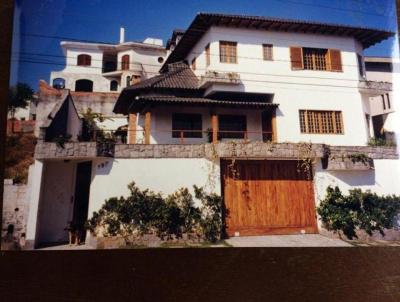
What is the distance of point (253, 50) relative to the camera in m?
4.57

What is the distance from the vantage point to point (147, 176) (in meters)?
2.99

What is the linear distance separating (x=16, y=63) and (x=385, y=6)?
13.6 feet

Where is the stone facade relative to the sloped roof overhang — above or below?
below

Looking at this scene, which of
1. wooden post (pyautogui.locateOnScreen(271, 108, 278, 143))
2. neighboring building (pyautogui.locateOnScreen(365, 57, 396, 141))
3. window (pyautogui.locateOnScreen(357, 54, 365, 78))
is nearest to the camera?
neighboring building (pyautogui.locateOnScreen(365, 57, 396, 141))

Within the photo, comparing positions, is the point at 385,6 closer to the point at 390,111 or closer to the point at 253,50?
the point at 390,111

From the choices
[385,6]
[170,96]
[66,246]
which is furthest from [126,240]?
[385,6]

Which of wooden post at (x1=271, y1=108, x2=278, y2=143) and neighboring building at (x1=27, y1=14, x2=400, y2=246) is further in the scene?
wooden post at (x1=271, y1=108, x2=278, y2=143)

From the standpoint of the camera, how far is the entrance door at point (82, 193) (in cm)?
278

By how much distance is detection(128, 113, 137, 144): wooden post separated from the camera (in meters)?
3.37

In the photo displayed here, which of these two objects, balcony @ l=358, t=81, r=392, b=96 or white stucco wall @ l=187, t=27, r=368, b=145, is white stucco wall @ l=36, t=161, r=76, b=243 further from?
balcony @ l=358, t=81, r=392, b=96

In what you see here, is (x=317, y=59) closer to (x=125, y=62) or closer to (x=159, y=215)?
(x=125, y=62)

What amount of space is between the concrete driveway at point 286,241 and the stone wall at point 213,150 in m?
1.02

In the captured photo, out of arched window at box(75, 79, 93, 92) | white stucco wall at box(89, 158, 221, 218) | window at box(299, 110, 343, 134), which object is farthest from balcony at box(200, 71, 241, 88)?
arched window at box(75, 79, 93, 92)

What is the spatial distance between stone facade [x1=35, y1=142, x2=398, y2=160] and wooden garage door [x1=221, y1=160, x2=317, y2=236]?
0.14 metres
